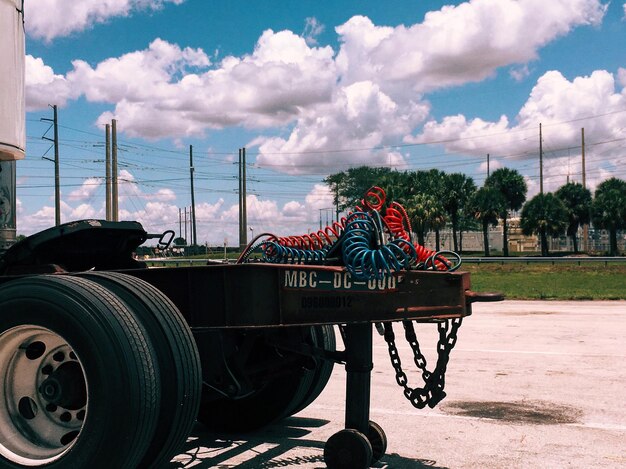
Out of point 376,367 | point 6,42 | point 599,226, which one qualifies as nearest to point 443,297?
point 6,42

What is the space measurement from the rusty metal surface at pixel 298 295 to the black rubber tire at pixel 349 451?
77 cm

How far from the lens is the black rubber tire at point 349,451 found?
4.51 metres

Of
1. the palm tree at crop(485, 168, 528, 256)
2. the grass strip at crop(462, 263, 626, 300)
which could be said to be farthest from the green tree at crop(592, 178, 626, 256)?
the grass strip at crop(462, 263, 626, 300)

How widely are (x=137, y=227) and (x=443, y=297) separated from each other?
6.40 ft

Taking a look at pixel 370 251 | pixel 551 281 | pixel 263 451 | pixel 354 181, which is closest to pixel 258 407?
pixel 263 451

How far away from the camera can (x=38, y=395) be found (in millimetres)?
4051

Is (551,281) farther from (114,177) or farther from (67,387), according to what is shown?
(67,387)

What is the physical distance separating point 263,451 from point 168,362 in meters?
1.88

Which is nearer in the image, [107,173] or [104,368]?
[104,368]

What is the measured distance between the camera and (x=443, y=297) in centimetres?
443

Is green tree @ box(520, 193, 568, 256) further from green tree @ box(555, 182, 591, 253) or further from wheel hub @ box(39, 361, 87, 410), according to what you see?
wheel hub @ box(39, 361, 87, 410)

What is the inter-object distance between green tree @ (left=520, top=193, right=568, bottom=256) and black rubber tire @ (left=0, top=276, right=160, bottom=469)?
2813 inches

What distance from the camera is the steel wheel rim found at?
12.6 ft

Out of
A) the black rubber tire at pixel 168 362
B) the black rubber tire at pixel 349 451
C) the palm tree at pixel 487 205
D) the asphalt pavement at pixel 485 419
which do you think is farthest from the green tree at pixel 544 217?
the black rubber tire at pixel 168 362
